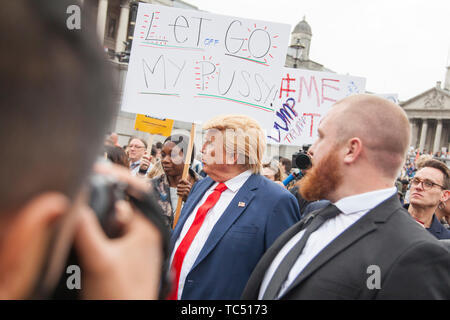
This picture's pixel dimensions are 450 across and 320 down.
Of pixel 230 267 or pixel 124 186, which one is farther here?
pixel 230 267

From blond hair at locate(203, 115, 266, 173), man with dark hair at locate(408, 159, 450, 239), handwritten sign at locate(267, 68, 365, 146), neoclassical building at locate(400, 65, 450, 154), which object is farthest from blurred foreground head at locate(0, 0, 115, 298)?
neoclassical building at locate(400, 65, 450, 154)

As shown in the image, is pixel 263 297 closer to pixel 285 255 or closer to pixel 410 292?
pixel 285 255

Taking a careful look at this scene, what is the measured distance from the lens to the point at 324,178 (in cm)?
168

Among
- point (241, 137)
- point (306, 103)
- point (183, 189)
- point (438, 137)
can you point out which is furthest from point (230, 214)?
point (438, 137)

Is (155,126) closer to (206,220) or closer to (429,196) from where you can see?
(206,220)

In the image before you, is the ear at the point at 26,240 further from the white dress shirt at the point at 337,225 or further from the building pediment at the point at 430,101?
the building pediment at the point at 430,101

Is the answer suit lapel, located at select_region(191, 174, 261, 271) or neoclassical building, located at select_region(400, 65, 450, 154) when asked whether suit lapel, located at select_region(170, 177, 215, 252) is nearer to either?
suit lapel, located at select_region(191, 174, 261, 271)

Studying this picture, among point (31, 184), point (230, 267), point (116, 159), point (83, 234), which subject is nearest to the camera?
point (31, 184)

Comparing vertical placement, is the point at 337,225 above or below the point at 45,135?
below

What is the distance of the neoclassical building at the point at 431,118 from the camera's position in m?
61.6

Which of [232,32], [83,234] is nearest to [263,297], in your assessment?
[83,234]

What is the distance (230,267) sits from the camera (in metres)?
2.11

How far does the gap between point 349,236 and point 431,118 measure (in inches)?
2786
